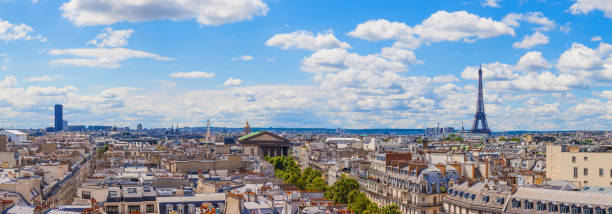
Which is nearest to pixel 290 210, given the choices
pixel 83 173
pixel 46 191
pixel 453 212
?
pixel 453 212

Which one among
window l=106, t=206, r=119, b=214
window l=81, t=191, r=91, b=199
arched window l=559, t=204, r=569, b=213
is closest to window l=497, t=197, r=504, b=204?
arched window l=559, t=204, r=569, b=213

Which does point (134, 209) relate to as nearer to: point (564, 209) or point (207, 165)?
point (564, 209)

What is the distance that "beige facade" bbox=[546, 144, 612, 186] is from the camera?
79688 mm

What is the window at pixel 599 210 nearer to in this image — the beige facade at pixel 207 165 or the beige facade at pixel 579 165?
the beige facade at pixel 579 165

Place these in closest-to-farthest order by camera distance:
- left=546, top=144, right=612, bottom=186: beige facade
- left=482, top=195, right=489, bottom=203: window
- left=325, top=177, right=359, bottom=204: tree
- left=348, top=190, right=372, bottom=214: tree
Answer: left=482, top=195, right=489, bottom=203: window, left=348, top=190, right=372, bottom=214: tree, left=546, top=144, right=612, bottom=186: beige facade, left=325, top=177, right=359, bottom=204: tree

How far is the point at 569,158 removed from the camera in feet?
273

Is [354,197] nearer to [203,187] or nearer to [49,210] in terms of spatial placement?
[203,187]

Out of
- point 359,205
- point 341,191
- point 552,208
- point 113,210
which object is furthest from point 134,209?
point 341,191

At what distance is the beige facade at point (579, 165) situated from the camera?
261ft

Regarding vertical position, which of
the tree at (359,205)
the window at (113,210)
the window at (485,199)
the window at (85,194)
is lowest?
the tree at (359,205)

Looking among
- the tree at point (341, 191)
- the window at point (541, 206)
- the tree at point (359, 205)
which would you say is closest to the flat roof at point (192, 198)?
the tree at point (359, 205)

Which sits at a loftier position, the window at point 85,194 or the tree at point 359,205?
the window at point 85,194

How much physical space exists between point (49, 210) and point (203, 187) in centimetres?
2920

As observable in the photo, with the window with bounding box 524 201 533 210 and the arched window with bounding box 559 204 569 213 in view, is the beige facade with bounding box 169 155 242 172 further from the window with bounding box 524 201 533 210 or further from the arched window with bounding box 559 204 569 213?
the arched window with bounding box 559 204 569 213
